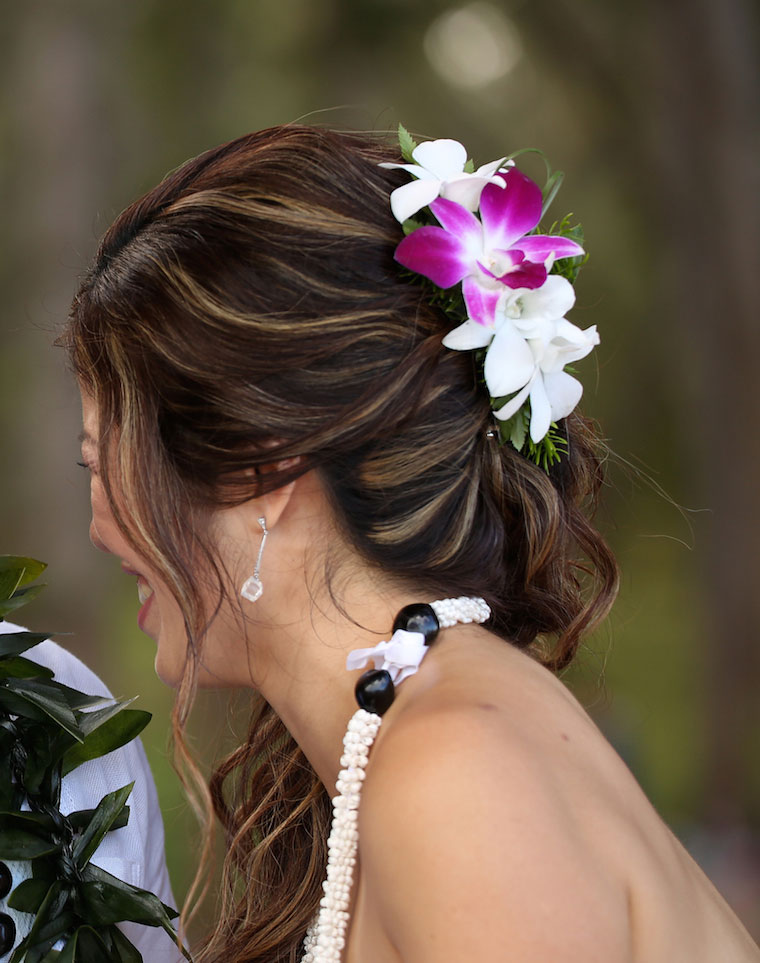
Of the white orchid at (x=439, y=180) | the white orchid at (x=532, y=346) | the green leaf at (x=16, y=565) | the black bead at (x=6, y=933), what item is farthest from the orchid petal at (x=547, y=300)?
the black bead at (x=6, y=933)

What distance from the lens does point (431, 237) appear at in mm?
1069

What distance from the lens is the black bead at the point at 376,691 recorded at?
102 centimetres

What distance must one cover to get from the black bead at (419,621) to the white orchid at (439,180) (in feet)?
1.34

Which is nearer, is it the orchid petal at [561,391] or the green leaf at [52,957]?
the green leaf at [52,957]

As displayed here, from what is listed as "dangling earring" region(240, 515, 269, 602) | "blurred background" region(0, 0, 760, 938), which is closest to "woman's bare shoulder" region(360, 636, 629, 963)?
"dangling earring" region(240, 515, 269, 602)

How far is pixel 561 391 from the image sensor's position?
1189 mm

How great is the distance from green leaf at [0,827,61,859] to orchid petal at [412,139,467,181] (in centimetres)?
84

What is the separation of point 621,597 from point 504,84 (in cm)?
270

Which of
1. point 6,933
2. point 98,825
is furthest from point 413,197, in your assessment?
point 6,933

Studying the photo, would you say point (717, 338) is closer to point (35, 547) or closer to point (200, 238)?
point (35, 547)

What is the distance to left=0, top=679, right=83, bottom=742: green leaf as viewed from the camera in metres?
1.15

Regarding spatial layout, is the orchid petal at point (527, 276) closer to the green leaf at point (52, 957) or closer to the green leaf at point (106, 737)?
the green leaf at point (106, 737)

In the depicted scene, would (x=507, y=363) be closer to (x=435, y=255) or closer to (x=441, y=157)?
(x=435, y=255)

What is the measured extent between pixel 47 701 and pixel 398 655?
1.38 feet
